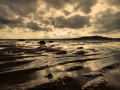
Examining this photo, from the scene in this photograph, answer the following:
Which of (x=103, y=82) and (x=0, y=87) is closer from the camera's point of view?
(x=0, y=87)

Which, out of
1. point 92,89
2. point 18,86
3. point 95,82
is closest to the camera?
point 92,89

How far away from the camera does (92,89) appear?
3.06m

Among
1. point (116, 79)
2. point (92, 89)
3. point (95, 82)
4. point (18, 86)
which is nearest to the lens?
point (92, 89)

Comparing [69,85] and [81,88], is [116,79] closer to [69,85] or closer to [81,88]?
[81,88]

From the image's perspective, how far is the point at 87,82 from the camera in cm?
356

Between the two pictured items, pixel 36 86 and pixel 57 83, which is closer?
pixel 36 86

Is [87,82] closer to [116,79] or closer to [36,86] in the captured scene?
[116,79]

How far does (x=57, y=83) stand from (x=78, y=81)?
91 cm

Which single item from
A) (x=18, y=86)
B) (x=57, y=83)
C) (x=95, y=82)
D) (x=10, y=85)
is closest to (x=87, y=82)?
(x=95, y=82)

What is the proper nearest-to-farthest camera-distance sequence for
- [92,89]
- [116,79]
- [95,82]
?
[92,89]
[95,82]
[116,79]

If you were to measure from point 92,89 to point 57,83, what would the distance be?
132 cm

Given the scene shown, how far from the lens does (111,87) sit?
318 centimetres

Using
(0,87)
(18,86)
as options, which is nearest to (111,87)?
(18,86)

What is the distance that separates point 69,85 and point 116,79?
219cm
